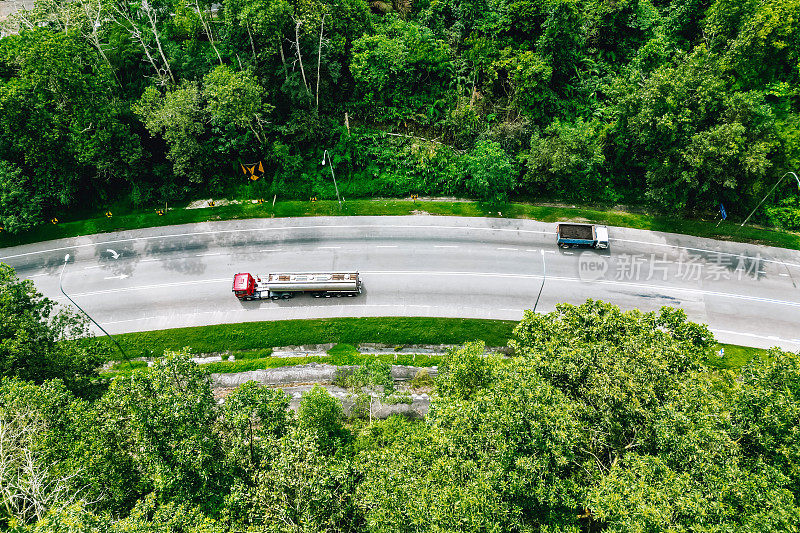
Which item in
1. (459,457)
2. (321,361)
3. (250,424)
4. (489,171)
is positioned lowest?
(321,361)

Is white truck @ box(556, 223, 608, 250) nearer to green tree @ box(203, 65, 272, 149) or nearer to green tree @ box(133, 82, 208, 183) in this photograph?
green tree @ box(203, 65, 272, 149)

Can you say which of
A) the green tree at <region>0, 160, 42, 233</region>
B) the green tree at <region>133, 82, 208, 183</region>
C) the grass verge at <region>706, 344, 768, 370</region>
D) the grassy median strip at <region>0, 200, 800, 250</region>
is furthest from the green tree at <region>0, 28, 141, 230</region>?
the grass verge at <region>706, 344, 768, 370</region>

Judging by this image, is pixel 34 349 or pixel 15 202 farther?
pixel 15 202

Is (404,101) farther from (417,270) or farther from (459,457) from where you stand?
(459,457)

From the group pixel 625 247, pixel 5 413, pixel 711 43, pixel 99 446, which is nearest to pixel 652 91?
pixel 711 43

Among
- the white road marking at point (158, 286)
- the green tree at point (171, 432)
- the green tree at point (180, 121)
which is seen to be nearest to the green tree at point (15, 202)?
the white road marking at point (158, 286)

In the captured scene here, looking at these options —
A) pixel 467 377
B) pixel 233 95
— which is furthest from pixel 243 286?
pixel 467 377
